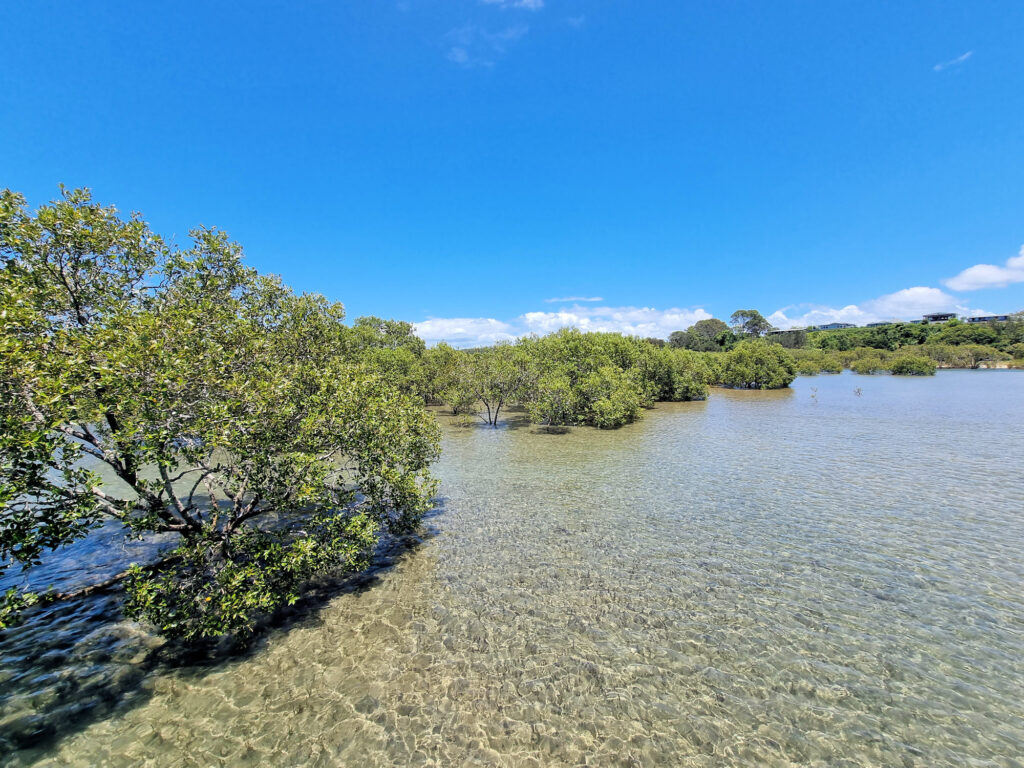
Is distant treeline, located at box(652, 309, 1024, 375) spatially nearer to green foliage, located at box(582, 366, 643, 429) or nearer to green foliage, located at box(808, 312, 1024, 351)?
green foliage, located at box(808, 312, 1024, 351)

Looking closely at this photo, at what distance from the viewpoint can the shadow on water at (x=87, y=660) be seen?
293 inches

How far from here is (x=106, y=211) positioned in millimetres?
10250

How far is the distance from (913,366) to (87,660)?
138m

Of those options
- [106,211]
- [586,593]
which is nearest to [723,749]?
[586,593]

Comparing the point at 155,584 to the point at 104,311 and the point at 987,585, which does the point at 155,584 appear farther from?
the point at 987,585

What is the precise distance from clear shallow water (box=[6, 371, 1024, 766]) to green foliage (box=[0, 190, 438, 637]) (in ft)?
5.53

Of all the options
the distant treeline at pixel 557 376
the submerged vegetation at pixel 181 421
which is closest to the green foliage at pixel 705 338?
→ the distant treeline at pixel 557 376

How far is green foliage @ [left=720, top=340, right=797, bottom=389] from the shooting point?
7288 centimetres

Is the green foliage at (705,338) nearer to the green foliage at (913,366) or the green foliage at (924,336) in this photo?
the green foliage at (924,336)

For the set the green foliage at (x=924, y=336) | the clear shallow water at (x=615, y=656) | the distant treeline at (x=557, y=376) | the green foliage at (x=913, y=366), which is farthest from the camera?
the green foliage at (x=924, y=336)

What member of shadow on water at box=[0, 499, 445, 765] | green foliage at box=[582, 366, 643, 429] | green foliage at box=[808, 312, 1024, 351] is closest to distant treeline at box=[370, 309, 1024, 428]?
green foliage at box=[582, 366, 643, 429]

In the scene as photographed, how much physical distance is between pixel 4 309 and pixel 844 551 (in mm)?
22280

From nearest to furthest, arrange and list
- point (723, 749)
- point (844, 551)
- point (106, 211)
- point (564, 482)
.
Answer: point (723, 749) < point (106, 211) < point (844, 551) < point (564, 482)

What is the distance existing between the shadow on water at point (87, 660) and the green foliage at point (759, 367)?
258 feet
